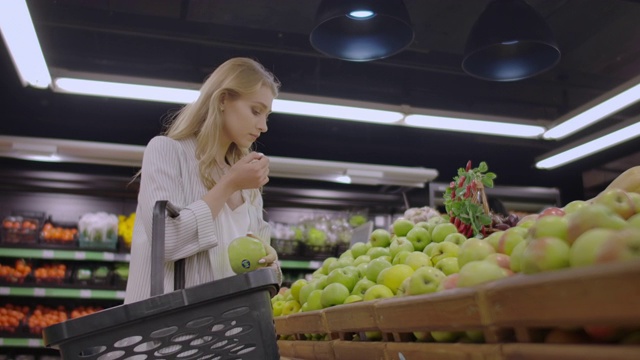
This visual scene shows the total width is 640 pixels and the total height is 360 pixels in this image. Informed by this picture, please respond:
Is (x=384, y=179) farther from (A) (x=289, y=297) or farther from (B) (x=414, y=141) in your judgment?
(A) (x=289, y=297)

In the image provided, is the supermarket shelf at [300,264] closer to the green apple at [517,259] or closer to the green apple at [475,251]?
the green apple at [475,251]

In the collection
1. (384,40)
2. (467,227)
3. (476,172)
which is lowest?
(467,227)

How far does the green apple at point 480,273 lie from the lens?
3.52 feet

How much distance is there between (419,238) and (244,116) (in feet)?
2.33

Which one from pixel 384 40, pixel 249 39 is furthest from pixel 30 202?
pixel 384 40

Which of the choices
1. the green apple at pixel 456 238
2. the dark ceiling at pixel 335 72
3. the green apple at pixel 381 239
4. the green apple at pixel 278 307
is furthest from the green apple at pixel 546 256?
the dark ceiling at pixel 335 72

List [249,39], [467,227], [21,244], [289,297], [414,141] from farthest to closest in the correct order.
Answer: [414,141]
[249,39]
[21,244]
[289,297]
[467,227]

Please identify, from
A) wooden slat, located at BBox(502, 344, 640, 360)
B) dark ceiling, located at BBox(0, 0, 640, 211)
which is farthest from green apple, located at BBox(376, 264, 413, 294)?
dark ceiling, located at BBox(0, 0, 640, 211)

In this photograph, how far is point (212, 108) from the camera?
6.19ft

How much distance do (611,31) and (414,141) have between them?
2.76m

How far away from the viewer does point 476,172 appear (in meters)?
2.20

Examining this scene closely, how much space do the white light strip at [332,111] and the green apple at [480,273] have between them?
3.74m

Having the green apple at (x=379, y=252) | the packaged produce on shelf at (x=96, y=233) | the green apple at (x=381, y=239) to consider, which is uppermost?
the packaged produce on shelf at (x=96, y=233)

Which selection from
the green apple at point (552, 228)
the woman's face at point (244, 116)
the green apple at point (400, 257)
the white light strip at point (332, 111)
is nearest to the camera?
the green apple at point (552, 228)
